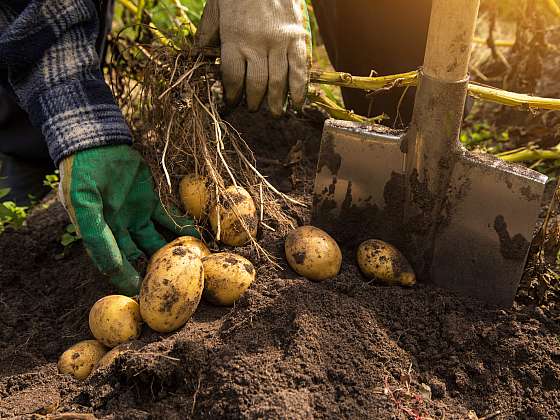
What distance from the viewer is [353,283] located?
1.95 m

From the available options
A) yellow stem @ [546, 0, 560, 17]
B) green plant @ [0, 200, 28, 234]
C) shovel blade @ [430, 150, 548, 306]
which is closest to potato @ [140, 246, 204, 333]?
shovel blade @ [430, 150, 548, 306]

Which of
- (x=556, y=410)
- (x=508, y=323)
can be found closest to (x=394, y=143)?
(x=508, y=323)

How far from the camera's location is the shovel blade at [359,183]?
6.67ft

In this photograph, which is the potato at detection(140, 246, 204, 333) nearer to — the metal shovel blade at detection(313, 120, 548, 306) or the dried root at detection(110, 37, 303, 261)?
the dried root at detection(110, 37, 303, 261)

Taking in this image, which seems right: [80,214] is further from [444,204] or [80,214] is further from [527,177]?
[527,177]

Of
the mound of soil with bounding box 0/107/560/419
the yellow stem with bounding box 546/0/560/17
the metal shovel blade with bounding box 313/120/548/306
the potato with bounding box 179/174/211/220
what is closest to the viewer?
the mound of soil with bounding box 0/107/560/419

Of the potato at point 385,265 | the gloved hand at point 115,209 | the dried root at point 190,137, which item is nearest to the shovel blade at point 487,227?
the potato at point 385,265

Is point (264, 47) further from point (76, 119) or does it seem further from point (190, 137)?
point (76, 119)

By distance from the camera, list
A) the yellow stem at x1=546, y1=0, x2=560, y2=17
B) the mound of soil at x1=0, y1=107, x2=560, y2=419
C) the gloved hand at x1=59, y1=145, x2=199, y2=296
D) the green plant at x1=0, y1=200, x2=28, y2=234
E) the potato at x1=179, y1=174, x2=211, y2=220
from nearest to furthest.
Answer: the mound of soil at x1=0, y1=107, x2=560, y2=419 < the gloved hand at x1=59, y1=145, x2=199, y2=296 < the potato at x1=179, y1=174, x2=211, y2=220 < the yellow stem at x1=546, y1=0, x2=560, y2=17 < the green plant at x1=0, y1=200, x2=28, y2=234

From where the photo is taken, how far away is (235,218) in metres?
2.09

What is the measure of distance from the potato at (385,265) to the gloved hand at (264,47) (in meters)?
0.59

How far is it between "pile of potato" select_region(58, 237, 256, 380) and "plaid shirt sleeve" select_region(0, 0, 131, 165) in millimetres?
492

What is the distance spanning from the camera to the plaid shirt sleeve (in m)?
2.07

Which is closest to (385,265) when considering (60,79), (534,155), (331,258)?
(331,258)
